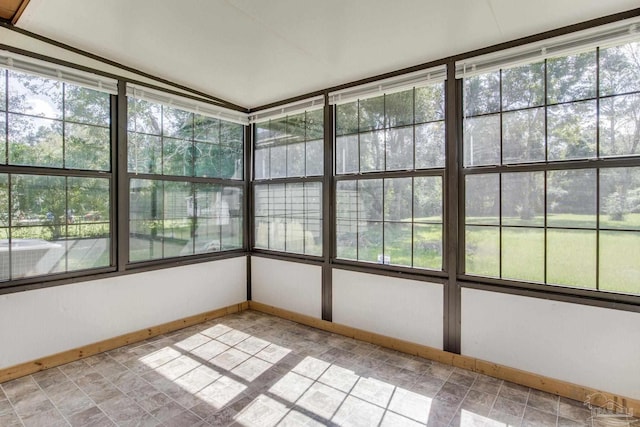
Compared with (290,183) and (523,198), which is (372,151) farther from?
(523,198)

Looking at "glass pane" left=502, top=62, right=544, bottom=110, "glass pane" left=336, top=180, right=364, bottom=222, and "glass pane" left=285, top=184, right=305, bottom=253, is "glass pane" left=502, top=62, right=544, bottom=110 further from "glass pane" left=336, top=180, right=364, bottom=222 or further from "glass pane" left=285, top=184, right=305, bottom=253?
"glass pane" left=285, top=184, right=305, bottom=253

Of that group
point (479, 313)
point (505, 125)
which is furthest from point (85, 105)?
point (479, 313)

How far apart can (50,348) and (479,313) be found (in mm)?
3768

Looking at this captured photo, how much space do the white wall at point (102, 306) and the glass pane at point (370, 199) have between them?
204 centimetres

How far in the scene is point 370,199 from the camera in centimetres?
352

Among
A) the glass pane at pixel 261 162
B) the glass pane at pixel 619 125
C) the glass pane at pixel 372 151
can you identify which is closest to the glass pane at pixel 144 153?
the glass pane at pixel 261 162

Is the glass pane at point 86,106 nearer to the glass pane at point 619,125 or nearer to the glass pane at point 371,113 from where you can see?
the glass pane at point 371,113

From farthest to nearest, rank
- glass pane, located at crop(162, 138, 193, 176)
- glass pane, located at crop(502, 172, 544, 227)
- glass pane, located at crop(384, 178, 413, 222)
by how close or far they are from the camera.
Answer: glass pane, located at crop(162, 138, 193, 176)
glass pane, located at crop(384, 178, 413, 222)
glass pane, located at crop(502, 172, 544, 227)

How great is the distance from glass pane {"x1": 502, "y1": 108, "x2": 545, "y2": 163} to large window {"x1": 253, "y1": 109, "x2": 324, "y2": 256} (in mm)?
1934

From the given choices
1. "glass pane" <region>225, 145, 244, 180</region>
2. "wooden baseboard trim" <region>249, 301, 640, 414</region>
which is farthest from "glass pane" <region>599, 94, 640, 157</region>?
"glass pane" <region>225, 145, 244, 180</region>

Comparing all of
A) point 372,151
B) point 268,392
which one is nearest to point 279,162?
point 372,151

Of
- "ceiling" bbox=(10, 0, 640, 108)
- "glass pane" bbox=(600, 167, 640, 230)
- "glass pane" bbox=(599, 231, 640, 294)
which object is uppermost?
"ceiling" bbox=(10, 0, 640, 108)

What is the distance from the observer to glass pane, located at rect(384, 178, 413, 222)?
3.25 m

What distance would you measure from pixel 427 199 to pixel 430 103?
917 mm
